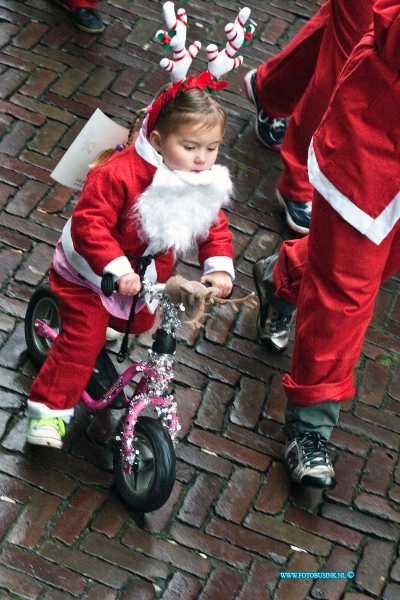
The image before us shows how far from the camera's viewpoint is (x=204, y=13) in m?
5.78

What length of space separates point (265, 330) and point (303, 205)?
0.82 metres

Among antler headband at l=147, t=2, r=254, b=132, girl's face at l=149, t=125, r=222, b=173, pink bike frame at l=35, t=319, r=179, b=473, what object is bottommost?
pink bike frame at l=35, t=319, r=179, b=473

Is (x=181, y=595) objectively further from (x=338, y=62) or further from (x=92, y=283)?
(x=338, y=62)

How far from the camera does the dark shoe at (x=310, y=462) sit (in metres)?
3.58

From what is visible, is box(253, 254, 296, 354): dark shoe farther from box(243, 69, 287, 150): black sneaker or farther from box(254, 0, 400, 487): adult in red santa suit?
box(243, 69, 287, 150): black sneaker

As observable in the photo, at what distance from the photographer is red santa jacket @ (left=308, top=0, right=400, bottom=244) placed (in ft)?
9.64

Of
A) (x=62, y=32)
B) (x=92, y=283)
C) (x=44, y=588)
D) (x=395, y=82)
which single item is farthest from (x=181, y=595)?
(x=62, y=32)

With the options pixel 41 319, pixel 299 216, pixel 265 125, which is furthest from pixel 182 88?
pixel 265 125

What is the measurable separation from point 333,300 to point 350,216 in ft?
1.12

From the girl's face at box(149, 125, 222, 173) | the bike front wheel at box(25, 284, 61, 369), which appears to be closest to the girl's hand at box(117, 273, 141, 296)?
the girl's face at box(149, 125, 222, 173)

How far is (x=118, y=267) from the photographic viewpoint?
297cm

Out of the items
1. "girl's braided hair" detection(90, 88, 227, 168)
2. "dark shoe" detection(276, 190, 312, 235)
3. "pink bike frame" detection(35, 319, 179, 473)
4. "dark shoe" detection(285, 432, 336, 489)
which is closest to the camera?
"girl's braided hair" detection(90, 88, 227, 168)

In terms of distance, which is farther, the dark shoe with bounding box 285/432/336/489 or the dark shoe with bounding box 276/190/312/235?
the dark shoe with bounding box 276/190/312/235

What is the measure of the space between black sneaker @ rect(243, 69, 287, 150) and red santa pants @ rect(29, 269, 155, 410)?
6.38ft
